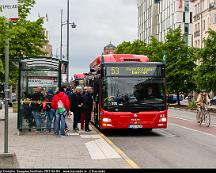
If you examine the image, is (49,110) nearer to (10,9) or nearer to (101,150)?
(101,150)

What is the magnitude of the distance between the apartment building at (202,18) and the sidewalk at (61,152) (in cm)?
6649

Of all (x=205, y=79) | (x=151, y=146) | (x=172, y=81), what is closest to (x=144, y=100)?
(x=151, y=146)

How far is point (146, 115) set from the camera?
771 inches

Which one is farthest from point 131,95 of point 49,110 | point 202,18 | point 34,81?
point 202,18

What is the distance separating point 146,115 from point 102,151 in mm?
5692

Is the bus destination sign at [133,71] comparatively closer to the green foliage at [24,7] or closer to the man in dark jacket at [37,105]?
the man in dark jacket at [37,105]

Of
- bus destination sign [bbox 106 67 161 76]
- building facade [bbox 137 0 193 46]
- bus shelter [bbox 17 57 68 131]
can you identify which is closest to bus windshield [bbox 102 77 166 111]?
bus destination sign [bbox 106 67 161 76]

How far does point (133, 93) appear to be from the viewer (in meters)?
19.7

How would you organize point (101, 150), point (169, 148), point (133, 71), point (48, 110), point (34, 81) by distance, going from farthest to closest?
1. point (34, 81)
2. point (48, 110)
3. point (133, 71)
4. point (169, 148)
5. point (101, 150)

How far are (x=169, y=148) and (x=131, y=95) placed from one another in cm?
442

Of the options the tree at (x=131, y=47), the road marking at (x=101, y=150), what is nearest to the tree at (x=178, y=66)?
the tree at (x=131, y=47)

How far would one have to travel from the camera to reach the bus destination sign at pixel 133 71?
19875 millimetres

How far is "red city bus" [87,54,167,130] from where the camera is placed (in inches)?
769

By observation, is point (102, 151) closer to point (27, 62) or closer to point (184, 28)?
point (27, 62)
